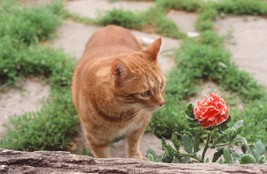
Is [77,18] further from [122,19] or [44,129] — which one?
[44,129]

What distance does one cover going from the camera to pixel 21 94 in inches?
146

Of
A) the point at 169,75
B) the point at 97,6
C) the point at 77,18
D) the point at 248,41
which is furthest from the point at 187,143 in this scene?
the point at 97,6

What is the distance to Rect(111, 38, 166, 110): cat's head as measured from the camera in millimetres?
2514

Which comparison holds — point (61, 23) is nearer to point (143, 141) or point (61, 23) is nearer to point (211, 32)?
point (211, 32)

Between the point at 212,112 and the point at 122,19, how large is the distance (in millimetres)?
2671

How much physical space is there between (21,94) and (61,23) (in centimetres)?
120

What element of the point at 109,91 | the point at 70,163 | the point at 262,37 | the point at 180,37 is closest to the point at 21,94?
the point at 109,91

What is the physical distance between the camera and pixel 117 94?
258 centimetres

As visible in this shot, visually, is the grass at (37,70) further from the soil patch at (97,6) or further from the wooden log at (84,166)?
the wooden log at (84,166)

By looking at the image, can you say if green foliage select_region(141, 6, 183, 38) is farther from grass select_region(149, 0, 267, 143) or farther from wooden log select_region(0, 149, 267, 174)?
wooden log select_region(0, 149, 267, 174)

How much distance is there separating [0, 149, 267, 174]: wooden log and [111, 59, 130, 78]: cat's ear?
25.7 inches

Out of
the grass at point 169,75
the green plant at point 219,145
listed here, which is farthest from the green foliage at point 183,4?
→ the green plant at point 219,145

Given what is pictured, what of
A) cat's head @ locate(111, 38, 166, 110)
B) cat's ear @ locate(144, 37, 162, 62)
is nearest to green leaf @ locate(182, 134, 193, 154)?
cat's head @ locate(111, 38, 166, 110)

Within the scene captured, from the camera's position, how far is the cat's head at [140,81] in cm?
251
